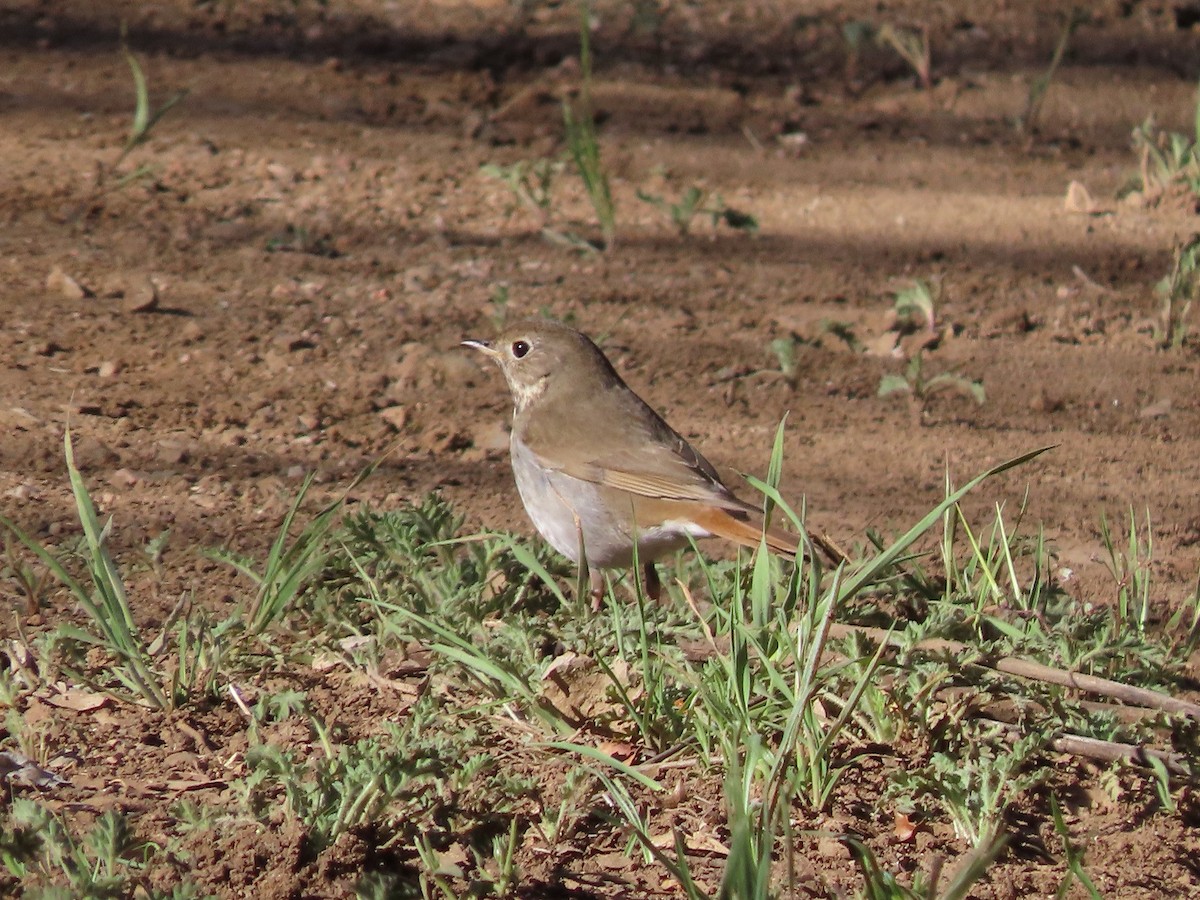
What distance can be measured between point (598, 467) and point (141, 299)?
1848 millimetres

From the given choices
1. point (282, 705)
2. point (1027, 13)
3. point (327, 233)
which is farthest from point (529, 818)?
point (1027, 13)

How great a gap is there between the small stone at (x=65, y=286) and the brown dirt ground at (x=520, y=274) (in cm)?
1

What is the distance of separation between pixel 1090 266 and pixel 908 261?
72 cm

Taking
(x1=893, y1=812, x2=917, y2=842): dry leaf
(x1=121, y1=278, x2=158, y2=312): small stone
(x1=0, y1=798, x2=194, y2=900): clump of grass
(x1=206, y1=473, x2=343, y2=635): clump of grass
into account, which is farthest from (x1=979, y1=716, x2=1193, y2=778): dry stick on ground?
(x1=121, y1=278, x2=158, y2=312): small stone

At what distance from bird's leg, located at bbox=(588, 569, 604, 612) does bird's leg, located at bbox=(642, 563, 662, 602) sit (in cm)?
15

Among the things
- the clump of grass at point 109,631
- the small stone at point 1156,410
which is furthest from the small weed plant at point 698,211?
the clump of grass at point 109,631

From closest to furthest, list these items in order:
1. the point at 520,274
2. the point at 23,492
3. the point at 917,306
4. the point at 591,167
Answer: the point at 23,492, the point at 917,306, the point at 591,167, the point at 520,274

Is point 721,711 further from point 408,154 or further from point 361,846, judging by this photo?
point 408,154

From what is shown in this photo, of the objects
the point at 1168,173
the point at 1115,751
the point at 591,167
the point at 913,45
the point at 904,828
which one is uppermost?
the point at 913,45

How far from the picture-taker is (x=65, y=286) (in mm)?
5656

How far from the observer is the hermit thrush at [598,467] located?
172 inches

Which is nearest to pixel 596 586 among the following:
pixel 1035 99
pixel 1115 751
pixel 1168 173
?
pixel 1115 751

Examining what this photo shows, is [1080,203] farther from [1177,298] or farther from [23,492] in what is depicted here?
[23,492]

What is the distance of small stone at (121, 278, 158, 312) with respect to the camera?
559cm
